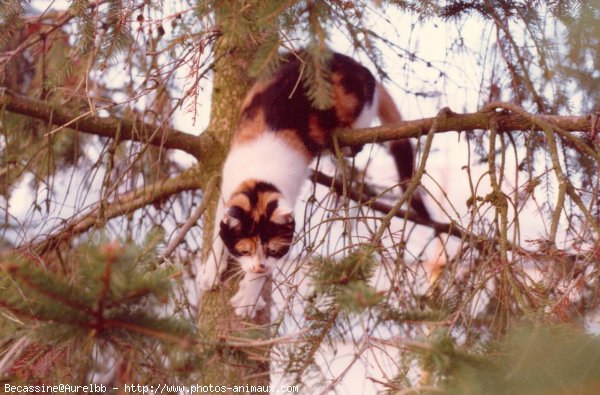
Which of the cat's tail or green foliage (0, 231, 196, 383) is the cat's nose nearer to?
the cat's tail

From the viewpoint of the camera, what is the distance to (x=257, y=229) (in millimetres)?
2600

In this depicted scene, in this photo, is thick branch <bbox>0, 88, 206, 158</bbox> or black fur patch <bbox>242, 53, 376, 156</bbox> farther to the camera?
black fur patch <bbox>242, 53, 376, 156</bbox>

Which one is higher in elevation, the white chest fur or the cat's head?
the white chest fur

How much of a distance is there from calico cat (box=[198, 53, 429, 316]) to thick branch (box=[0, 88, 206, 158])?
0.25 metres

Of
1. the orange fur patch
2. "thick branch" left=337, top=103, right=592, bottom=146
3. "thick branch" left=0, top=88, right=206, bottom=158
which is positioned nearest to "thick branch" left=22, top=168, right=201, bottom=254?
"thick branch" left=0, top=88, right=206, bottom=158

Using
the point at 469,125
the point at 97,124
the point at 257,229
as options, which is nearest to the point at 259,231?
the point at 257,229

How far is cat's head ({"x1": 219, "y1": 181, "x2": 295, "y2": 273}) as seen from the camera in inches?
99.4

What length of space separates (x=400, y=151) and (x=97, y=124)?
1.66 meters

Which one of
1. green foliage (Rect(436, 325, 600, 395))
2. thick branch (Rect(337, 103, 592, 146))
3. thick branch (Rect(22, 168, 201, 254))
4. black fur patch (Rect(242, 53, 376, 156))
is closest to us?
green foliage (Rect(436, 325, 600, 395))

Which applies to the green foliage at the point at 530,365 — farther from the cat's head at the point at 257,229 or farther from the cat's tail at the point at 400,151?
the cat's tail at the point at 400,151

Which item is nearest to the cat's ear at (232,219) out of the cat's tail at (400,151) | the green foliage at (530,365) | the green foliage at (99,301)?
the cat's tail at (400,151)

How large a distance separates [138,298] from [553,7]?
1485 mm

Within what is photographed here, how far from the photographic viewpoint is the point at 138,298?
872 millimetres

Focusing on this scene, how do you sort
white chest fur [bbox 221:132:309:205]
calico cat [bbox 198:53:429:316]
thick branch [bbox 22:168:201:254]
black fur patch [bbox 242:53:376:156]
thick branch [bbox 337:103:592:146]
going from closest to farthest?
thick branch [bbox 337:103:592:146], thick branch [bbox 22:168:201:254], calico cat [bbox 198:53:429:316], white chest fur [bbox 221:132:309:205], black fur patch [bbox 242:53:376:156]
